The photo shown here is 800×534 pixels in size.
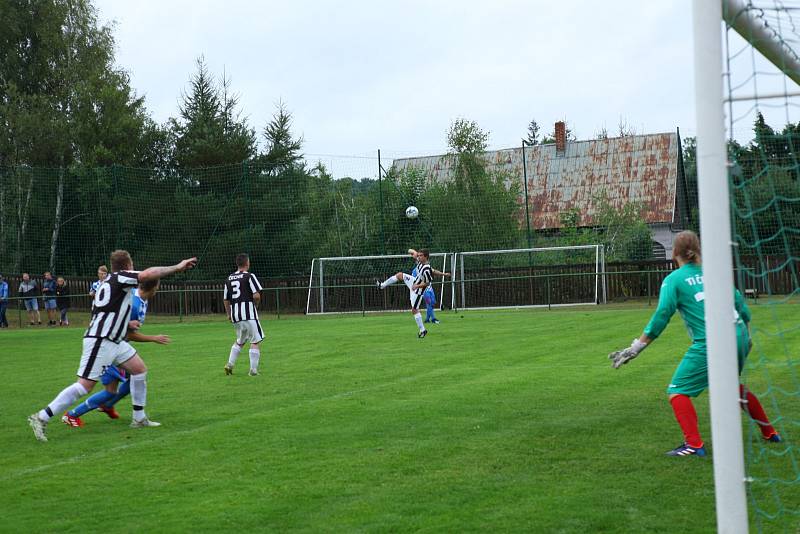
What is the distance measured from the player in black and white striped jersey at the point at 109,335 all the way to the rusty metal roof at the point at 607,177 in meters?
31.2

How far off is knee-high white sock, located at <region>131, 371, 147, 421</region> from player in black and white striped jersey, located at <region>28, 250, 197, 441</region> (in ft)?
0.04

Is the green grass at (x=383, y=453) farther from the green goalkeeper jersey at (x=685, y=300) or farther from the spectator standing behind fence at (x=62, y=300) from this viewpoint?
the spectator standing behind fence at (x=62, y=300)

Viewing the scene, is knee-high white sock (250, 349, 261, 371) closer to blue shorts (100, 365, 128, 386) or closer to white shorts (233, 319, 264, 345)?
white shorts (233, 319, 264, 345)

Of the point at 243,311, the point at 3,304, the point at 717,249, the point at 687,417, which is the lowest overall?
the point at 687,417

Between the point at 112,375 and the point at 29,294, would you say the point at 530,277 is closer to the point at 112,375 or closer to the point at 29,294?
the point at 29,294

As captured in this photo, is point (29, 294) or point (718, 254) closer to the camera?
point (718, 254)

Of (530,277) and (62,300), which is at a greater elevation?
(530,277)

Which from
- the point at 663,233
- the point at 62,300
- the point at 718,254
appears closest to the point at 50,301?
the point at 62,300

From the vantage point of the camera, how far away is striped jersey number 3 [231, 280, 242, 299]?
15.2 metres

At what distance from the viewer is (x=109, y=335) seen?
9688 millimetres

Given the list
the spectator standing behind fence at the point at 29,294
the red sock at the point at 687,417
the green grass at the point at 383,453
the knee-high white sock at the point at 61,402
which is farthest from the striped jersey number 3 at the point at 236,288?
the spectator standing behind fence at the point at 29,294

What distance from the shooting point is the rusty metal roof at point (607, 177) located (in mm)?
41656

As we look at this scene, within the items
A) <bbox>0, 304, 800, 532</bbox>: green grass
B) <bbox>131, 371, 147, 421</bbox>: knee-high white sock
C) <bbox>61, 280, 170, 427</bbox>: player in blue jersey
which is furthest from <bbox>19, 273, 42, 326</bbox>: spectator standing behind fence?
<bbox>131, 371, 147, 421</bbox>: knee-high white sock

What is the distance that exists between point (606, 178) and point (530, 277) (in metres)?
12.8
